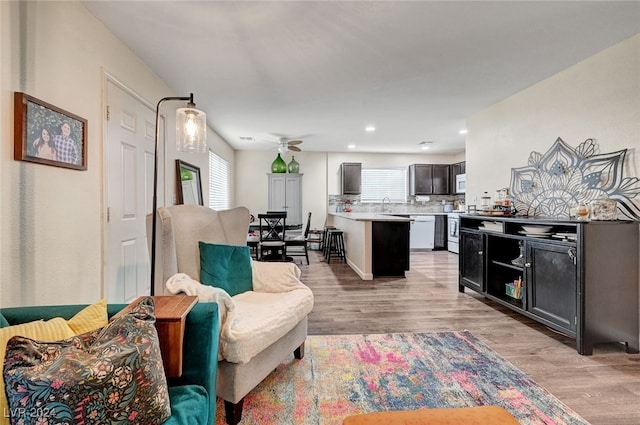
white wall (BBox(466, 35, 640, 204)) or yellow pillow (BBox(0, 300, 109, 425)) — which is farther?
white wall (BBox(466, 35, 640, 204))

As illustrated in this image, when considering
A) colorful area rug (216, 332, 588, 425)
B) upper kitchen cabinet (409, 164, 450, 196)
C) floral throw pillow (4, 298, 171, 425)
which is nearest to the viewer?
floral throw pillow (4, 298, 171, 425)

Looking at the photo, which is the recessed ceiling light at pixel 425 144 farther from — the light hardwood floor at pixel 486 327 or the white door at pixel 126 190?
the white door at pixel 126 190

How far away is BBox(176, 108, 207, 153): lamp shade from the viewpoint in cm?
207

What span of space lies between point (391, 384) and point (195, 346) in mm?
1280

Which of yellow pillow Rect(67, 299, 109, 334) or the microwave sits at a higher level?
the microwave

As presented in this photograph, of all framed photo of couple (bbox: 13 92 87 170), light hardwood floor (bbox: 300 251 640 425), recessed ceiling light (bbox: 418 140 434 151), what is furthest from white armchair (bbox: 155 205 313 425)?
recessed ceiling light (bbox: 418 140 434 151)

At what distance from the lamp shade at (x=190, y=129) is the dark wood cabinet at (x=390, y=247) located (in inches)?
123

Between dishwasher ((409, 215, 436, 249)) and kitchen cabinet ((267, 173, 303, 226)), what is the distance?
2.77m

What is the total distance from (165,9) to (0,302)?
75.4 inches

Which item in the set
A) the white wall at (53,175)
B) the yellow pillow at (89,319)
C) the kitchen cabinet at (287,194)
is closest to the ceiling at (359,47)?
the white wall at (53,175)

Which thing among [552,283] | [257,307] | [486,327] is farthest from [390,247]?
[257,307]

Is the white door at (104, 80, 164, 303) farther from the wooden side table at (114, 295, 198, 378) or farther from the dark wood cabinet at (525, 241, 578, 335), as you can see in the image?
the dark wood cabinet at (525, 241, 578, 335)

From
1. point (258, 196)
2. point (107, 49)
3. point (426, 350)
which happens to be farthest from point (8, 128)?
point (258, 196)

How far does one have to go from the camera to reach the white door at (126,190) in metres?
2.38
